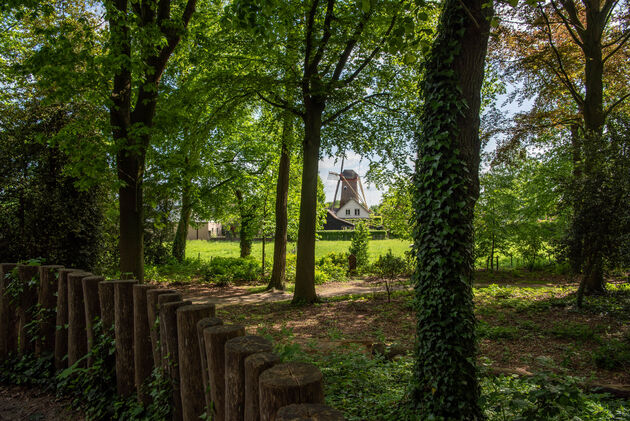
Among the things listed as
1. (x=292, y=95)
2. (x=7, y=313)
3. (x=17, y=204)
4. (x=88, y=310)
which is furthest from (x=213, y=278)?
(x=88, y=310)

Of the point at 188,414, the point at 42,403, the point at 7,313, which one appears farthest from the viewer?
the point at 7,313

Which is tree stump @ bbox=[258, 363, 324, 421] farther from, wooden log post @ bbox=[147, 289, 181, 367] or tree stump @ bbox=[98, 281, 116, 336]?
tree stump @ bbox=[98, 281, 116, 336]

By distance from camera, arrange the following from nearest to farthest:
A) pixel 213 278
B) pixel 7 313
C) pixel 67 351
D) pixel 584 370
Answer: pixel 67 351 < pixel 7 313 < pixel 584 370 < pixel 213 278

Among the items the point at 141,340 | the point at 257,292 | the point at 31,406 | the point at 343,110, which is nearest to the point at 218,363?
the point at 141,340

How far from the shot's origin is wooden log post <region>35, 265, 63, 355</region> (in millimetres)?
4418

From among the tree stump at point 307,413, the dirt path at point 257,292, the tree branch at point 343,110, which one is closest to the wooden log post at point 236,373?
the tree stump at point 307,413

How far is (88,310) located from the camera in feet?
12.8

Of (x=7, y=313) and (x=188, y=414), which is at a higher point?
(x=7, y=313)

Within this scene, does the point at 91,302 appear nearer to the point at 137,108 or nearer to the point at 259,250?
the point at 137,108

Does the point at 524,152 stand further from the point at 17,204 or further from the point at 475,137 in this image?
the point at 17,204

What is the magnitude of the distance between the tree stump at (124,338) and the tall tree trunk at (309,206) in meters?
7.41

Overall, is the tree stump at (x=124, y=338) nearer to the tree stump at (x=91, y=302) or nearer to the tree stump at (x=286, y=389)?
the tree stump at (x=91, y=302)

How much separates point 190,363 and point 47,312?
2866mm

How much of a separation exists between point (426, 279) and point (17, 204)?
449 inches
